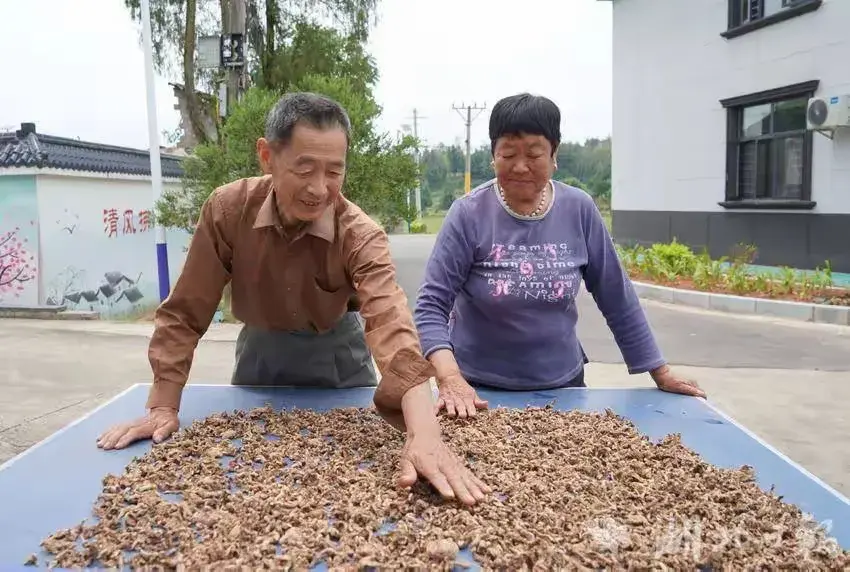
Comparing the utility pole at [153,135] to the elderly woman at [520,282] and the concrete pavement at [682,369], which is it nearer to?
the concrete pavement at [682,369]

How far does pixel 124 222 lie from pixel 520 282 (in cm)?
998

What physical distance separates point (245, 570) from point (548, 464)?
71 centimetres

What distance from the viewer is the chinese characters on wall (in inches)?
423

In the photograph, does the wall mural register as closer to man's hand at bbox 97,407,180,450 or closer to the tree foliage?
the tree foliage

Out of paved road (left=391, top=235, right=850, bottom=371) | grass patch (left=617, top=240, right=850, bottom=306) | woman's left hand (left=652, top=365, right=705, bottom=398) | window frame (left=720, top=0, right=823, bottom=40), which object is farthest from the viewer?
window frame (left=720, top=0, right=823, bottom=40)

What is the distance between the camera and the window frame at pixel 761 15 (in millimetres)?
10000

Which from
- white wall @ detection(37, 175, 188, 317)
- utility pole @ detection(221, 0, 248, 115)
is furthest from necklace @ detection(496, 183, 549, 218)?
white wall @ detection(37, 175, 188, 317)

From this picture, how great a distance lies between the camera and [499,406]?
2.17m

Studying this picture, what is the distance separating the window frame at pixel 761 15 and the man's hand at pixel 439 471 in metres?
10.3

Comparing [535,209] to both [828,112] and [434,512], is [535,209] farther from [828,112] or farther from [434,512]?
[828,112]

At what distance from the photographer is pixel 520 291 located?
7.43 ft

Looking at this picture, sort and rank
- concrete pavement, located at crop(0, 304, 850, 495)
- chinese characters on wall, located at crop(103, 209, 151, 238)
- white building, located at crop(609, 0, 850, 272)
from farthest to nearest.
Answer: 1. chinese characters on wall, located at crop(103, 209, 151, 238)
2. white building, located at crop(609, 0, 850, 272)
3. concrete pavement, located at crop(0, 304, 850, 495)

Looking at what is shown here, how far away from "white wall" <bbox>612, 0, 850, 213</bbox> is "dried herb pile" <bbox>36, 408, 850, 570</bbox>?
9490 millimetres

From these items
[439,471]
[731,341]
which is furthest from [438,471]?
[731,341]
